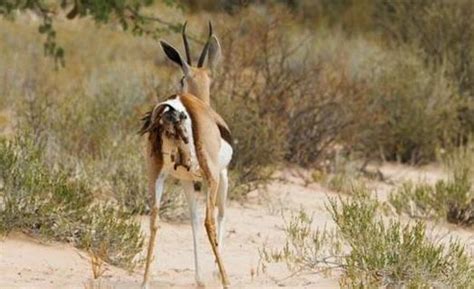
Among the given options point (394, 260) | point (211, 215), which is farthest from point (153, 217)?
point (394, 260)

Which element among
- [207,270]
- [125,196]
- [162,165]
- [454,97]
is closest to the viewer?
[162,165]

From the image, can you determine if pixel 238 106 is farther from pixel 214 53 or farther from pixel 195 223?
pixel 195 223

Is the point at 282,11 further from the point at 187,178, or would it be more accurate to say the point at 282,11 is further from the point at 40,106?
the point at 187,178

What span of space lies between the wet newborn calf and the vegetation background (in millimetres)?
1476

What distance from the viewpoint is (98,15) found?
13641 millimetres

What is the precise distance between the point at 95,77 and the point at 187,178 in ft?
37.2

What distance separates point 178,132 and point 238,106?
22.4ft

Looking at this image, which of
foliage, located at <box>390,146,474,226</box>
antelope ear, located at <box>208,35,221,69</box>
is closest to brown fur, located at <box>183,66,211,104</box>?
antelope ear, located at <box>208,35,221,69</box>

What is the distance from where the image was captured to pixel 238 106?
14500mm

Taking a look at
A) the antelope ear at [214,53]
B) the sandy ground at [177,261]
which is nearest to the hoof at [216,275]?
the sandy ground at [177,261]

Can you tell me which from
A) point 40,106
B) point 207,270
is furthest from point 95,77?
point 207,270

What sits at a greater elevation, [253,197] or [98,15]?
[98,15]

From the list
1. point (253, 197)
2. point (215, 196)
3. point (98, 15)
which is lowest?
point (253, 197)

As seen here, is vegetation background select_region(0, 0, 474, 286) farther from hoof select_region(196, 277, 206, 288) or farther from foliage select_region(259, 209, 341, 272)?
foliage select_region(259, 209, 341, 272)
